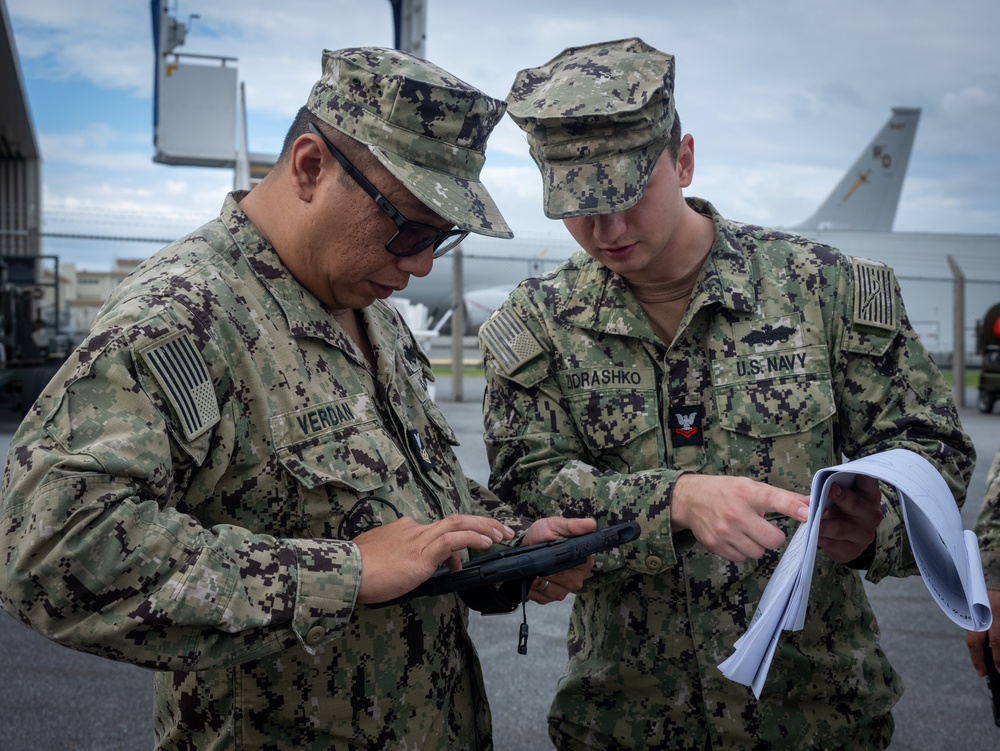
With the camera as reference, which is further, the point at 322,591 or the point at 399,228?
the point at 399,228

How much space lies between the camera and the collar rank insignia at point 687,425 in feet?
6.48

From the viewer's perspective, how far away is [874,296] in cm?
194

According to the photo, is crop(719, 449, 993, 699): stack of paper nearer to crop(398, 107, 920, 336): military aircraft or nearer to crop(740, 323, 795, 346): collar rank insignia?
crop(740, 323, 795, 346): collar rank insignia

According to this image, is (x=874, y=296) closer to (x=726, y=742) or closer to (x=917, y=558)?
(x=917, y=558)

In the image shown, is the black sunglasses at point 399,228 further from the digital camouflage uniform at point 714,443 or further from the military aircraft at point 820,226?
the military aircraft at point 820,226

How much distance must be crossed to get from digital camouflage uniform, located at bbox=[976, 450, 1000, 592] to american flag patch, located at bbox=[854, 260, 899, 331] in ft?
1.71

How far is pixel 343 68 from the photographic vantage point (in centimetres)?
160

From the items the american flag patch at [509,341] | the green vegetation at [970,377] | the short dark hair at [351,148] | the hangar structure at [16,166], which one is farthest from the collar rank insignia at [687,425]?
the green vegetation at [970,377]

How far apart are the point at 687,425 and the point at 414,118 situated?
0.87 meters

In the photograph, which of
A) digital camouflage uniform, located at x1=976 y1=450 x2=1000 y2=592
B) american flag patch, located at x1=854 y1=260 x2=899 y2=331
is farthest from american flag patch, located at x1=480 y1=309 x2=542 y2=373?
digital camouflage uniform, located at x1=976 y1=450 x2=1000 y2=592

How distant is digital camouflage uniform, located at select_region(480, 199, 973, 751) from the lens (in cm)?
189

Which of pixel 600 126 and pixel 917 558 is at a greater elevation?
pixel 600 126

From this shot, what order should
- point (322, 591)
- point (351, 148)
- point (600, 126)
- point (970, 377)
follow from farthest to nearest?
point (970, 377) < point (600, 126) < point (351, 148) < point (322, 591)

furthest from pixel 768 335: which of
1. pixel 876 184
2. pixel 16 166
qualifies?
pixel 876 184
